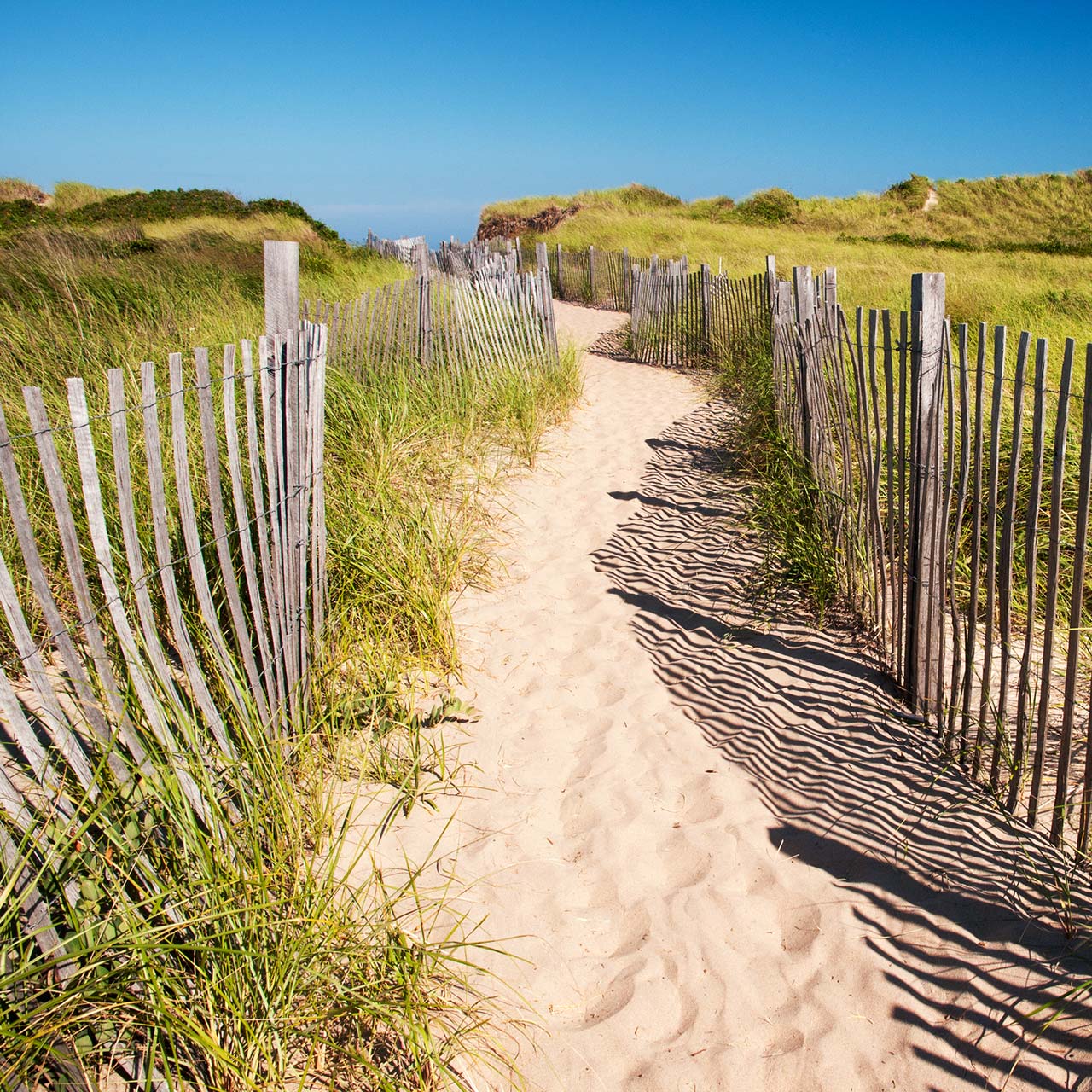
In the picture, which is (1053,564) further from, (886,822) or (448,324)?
(448,324)

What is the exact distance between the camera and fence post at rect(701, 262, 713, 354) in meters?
10.8

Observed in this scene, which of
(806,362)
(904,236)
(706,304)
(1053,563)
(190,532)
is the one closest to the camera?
(190,532)

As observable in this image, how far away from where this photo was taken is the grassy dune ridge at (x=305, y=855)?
1.74 meters

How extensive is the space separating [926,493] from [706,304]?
327 inches

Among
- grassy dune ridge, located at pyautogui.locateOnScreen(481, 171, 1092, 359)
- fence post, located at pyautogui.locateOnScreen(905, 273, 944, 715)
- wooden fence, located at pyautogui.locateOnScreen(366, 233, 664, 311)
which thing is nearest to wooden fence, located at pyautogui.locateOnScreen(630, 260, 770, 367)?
wooden fence, located at pyautogui.locateOnScreen(366, 233, 664, 311)

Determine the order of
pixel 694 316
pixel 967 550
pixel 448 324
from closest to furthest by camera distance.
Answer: pixel 967 550 < pixel 448 324 < pixel 694 316

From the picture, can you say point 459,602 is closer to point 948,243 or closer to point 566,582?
point 566,582

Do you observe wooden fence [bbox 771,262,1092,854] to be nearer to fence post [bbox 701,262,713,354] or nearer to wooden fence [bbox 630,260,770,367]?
wooden fence [bbox 630,260,770,367]

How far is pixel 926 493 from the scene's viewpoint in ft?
10.5

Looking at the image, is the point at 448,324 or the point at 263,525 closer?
the point at 263,525

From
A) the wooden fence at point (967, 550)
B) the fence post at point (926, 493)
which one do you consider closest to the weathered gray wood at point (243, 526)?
the wooden fence at point (967, 550)

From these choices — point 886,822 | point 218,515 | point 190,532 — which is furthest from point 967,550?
point 190,532

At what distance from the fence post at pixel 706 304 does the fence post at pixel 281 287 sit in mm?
8499

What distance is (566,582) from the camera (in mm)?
4887
